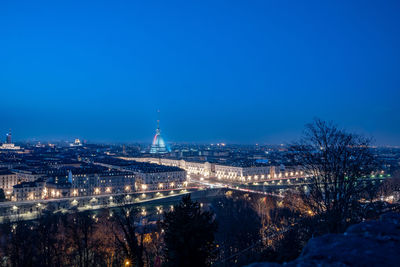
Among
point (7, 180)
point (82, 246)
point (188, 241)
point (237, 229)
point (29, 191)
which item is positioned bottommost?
point (237, 229)

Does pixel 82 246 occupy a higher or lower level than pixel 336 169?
lower

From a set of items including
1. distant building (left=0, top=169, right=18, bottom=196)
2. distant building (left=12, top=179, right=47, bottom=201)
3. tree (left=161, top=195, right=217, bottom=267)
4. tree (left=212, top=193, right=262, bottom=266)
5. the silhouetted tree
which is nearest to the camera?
tree (left=161, top=195, right=217, bottom=267)

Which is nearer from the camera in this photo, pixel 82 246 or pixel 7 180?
pixel 82 246

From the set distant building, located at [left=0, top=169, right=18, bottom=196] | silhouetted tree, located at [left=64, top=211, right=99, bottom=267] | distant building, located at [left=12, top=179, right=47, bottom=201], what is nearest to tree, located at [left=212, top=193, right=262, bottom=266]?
silhouetted tree, located at [left=64, top=211, right=99, bottom=267]

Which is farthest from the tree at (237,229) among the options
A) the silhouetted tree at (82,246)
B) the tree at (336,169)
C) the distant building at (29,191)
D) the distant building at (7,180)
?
the distant building at (7,180)

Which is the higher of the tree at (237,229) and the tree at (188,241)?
the tree at (188,241)

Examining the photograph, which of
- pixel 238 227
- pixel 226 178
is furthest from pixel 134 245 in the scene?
pixel 226 178

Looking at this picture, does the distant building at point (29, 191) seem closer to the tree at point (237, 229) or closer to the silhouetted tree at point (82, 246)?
the tree at point (237, 229)

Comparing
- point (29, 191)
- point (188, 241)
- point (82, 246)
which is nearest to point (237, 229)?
point (82, 246)

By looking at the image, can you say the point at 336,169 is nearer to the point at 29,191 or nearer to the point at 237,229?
the point at 237,229

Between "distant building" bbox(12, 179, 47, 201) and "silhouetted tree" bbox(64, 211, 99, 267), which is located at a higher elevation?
"distant building" bbox(12, 179, 47, 201)

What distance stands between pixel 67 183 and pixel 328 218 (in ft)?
130

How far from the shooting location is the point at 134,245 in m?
9.05

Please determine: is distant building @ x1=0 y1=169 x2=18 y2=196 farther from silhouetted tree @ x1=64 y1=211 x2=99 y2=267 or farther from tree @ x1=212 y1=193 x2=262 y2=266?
silhouetted tree @ x1=64 y1=211 x2=99 y2=267
